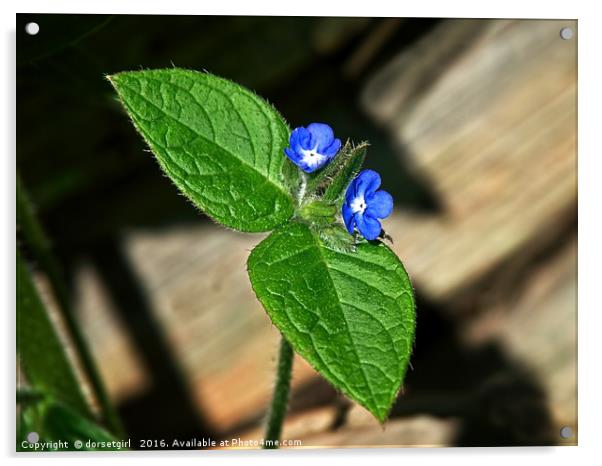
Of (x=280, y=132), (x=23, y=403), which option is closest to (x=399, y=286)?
(x=280, y=132)

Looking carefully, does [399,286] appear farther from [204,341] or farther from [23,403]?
[204,341]

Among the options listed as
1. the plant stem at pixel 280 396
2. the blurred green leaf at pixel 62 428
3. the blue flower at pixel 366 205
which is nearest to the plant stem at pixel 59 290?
the blurred green leaf at pixel 62 428

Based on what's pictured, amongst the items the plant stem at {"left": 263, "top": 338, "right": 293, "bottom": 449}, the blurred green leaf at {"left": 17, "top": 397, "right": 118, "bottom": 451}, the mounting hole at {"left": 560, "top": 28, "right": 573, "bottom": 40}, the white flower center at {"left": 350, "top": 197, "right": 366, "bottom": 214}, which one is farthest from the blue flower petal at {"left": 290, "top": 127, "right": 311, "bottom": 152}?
the mounting hole at {"left": 560, "top": 28, "right": 573, "bottom": 40}
